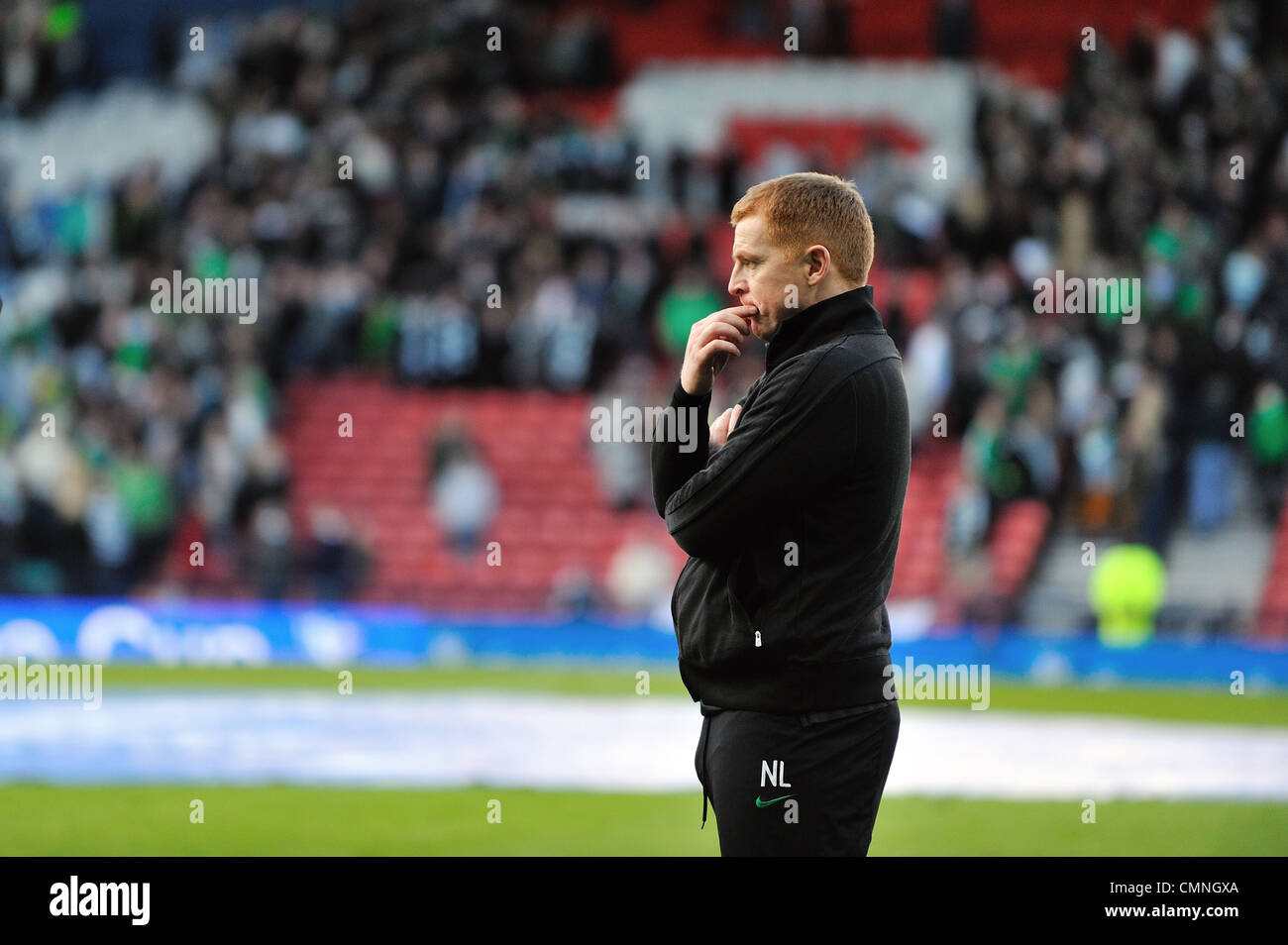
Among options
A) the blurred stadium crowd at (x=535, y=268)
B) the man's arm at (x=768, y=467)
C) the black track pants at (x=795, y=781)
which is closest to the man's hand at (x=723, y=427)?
the man's arm at (x=768, y=467)

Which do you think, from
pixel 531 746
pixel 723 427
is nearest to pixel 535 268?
pixel 531 746

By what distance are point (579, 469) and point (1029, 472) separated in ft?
19.3

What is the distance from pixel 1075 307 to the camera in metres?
21.2

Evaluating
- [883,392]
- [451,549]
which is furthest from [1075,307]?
[883,392]

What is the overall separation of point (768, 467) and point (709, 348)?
332 mm

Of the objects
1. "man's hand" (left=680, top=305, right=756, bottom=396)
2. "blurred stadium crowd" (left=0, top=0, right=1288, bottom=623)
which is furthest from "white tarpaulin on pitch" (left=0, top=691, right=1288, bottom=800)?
"man's hand" (left=680, top=305, right=756, bottom=396)

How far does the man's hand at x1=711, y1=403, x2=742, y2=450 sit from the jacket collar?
168 millimetres

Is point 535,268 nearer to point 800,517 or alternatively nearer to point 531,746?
point 531,746

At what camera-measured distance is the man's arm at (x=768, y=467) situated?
13.6ft

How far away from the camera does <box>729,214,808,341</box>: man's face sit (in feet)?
14.0
